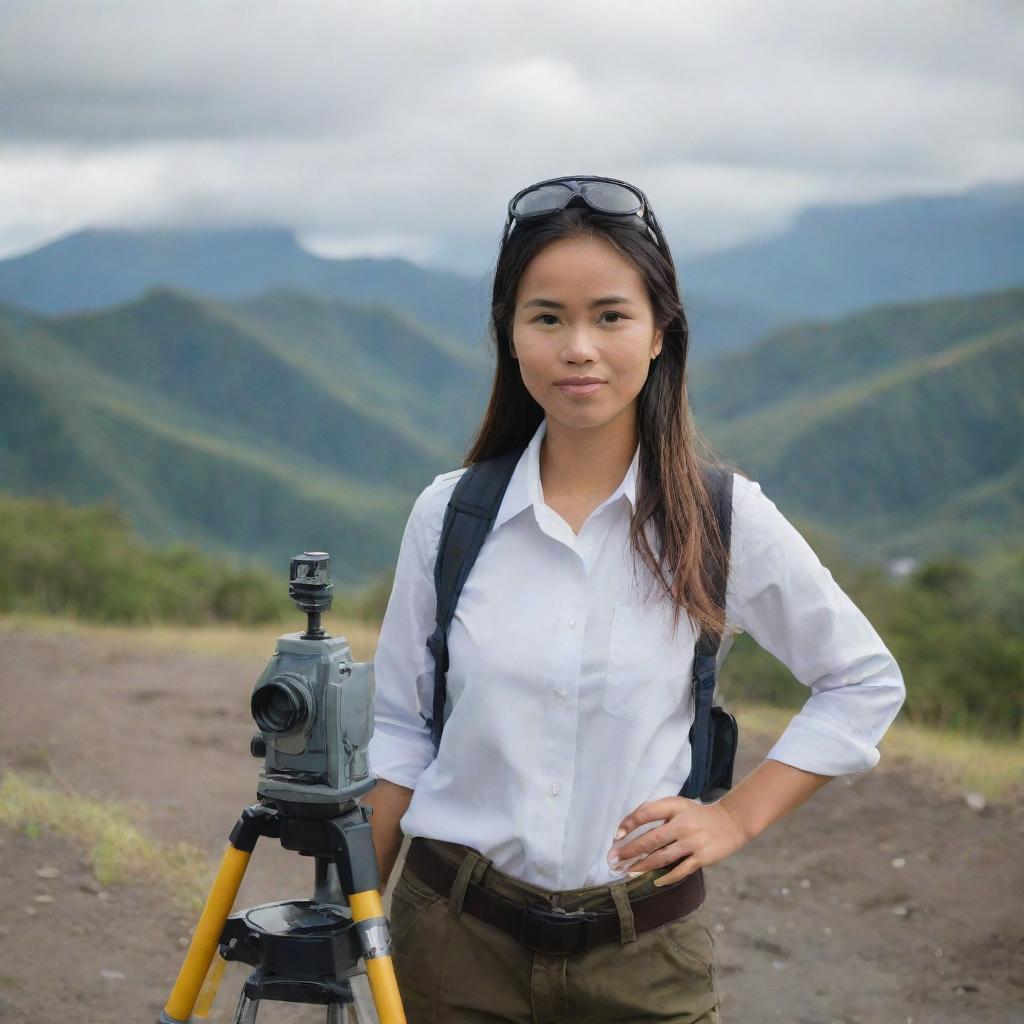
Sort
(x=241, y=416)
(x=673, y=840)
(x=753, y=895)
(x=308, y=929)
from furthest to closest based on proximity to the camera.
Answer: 1. (x=241, y=416)
2. (x=753, y=895)
3. (x=673, y=840)
4. (x=308, y=929)

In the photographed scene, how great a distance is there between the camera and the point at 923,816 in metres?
5.25

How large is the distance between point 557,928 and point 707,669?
44cm

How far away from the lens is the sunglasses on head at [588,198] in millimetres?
1975

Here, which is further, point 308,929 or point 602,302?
point 602,302

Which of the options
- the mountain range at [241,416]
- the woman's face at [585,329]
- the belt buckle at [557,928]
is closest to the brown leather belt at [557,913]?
the belt buckle at [557,928]

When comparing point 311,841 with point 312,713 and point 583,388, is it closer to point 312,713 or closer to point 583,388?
point 312,713

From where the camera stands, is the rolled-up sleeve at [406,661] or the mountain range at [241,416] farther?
the mountain range at [241,416]

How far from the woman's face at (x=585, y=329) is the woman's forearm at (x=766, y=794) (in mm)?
611

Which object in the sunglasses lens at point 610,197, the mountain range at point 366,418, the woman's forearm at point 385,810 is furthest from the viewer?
the mountain range at point 366,418

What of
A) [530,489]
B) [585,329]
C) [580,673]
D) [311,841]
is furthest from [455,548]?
[311,841]

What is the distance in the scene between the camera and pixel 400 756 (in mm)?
2076

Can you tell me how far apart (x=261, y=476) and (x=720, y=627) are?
118268mm

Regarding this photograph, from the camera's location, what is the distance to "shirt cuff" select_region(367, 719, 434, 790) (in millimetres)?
2062

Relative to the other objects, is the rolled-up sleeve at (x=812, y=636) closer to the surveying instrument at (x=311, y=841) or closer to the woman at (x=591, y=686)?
the woman at (x=591, y=686)
